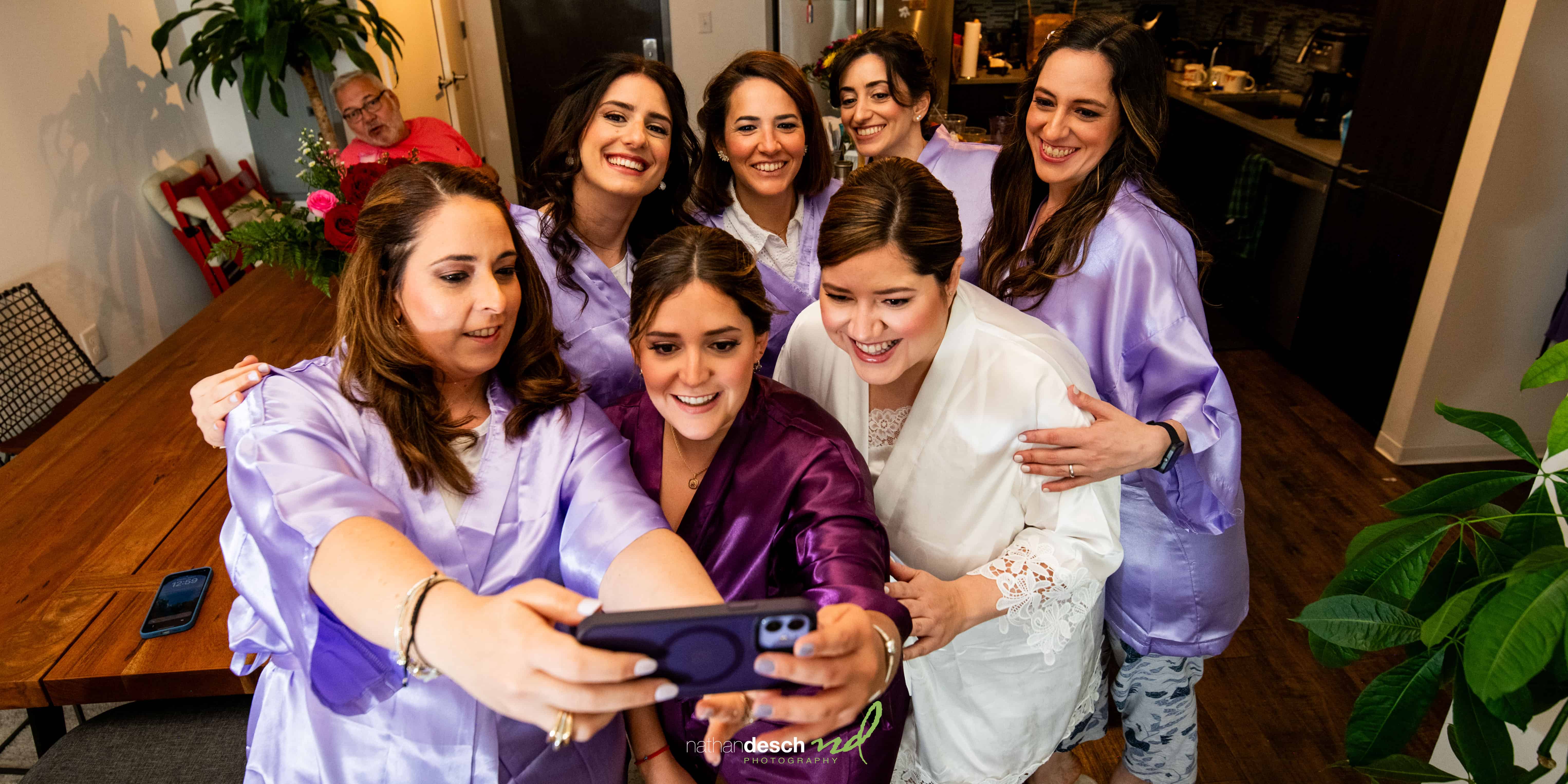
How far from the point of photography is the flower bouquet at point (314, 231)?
1.70 meters

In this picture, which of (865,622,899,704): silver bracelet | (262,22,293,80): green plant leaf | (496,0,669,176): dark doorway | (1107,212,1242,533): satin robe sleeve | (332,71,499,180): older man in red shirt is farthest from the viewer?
(496,0,669,176): dark doorway

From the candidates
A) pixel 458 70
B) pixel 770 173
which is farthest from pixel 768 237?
pixel 458 70

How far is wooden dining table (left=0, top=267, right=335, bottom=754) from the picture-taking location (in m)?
1.40

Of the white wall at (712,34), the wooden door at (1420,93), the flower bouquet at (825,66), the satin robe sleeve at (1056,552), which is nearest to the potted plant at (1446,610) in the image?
the satin robe sleeve at (1056,552)

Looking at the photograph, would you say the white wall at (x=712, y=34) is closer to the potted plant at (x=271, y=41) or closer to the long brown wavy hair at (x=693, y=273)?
the potted plant at (x=271, y=41)

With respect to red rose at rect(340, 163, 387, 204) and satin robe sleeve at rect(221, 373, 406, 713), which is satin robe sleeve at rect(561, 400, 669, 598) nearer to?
satin robe sleeve at rect(221, 373, 406, 713)

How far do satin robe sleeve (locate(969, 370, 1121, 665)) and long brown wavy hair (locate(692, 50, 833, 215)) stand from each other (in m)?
0.85

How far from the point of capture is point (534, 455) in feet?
3.85

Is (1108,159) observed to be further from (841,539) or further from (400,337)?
(400,337)

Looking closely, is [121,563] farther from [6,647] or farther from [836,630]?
[836,630]

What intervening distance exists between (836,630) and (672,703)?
50 centimetres

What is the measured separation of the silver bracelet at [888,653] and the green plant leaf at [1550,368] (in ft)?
2.20

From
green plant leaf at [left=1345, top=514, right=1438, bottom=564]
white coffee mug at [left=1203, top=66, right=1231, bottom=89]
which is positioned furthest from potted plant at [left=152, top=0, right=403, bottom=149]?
white coffee mug at [left=1203, top=66, right=1231, bottom=89]

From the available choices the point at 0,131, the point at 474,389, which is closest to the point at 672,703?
the point at 474,389
